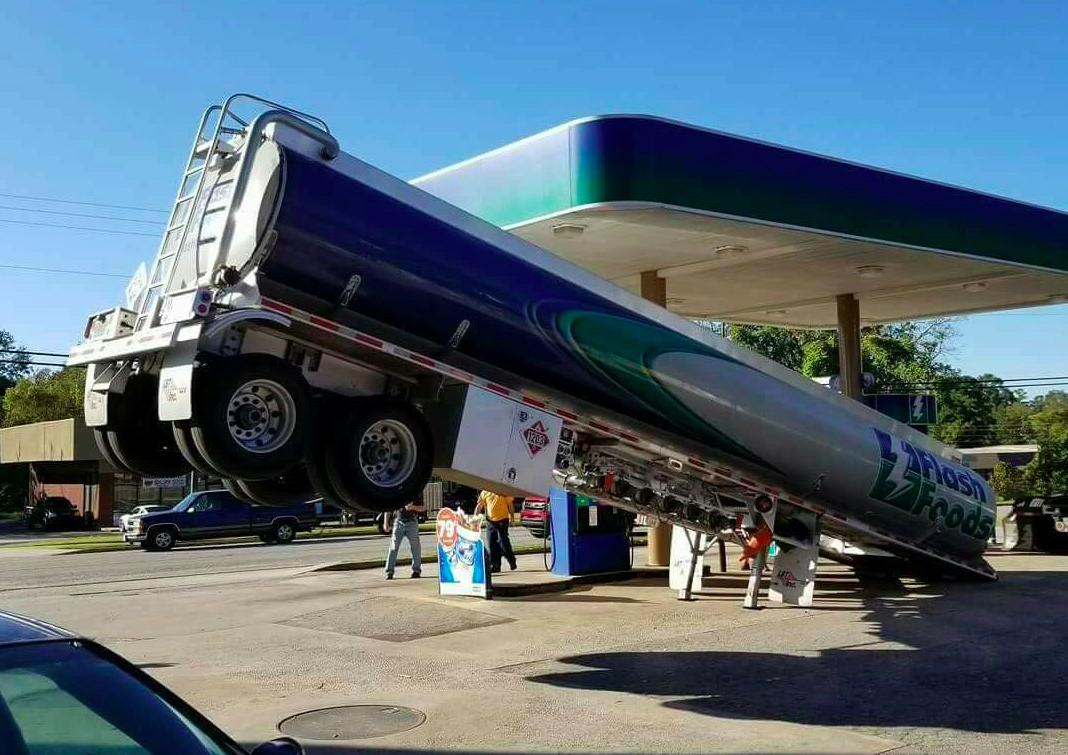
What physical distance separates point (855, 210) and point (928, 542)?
4942 millimetres

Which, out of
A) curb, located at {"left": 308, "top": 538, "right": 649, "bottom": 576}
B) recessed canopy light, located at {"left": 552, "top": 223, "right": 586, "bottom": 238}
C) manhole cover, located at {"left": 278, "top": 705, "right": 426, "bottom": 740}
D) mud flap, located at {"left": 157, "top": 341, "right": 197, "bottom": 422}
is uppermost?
recessed canopy light, located at {"left": 552, "top": 223, "right": 586, "bottom": 238}

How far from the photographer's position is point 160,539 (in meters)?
27.9

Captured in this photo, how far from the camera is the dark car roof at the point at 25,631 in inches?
131

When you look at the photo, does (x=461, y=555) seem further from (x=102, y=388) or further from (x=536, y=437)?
(x=102, y=388)

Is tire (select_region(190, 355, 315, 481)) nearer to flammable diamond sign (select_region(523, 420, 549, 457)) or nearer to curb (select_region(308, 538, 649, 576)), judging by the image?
flammable diamond sign (select_region(523, 420, 549, 457))

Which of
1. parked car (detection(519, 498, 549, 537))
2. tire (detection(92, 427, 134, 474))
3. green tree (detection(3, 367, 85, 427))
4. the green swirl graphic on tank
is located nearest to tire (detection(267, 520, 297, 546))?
parked car (detection(519, 498, 549, 537))

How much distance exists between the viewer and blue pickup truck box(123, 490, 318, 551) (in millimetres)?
27853

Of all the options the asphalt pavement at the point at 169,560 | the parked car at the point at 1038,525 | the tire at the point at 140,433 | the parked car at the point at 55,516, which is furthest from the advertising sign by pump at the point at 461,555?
the parked car at the point at 55,516

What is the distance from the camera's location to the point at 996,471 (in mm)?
44688

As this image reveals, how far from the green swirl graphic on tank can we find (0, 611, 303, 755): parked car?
662 cm


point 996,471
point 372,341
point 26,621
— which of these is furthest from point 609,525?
point 996,471

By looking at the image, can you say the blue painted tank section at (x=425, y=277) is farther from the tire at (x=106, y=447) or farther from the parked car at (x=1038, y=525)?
the parked car at (x=1038, y=525)

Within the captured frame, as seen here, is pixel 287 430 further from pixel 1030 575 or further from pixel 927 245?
pixel 1030 575

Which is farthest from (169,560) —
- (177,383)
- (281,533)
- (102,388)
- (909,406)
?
(177,383)
